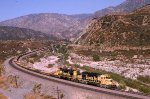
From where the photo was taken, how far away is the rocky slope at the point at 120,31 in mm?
129750

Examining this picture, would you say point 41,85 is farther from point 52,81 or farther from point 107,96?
point 107,96

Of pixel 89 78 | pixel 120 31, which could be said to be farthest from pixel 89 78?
pixel 120 31

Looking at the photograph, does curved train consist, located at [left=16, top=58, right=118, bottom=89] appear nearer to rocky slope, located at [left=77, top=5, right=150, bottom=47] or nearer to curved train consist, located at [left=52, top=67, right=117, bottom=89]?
curved train consist, located at [left=52, top=67, right=117, bottom=89]

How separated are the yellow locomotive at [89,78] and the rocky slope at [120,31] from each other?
174 ft

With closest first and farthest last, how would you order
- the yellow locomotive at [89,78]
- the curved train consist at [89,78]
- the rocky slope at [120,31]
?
the curved train consist at [89,78]
the yellow locomotive at [89,78]
the rocky slope at [120,31]

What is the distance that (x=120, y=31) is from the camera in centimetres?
14138

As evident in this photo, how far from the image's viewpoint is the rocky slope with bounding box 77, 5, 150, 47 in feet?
426

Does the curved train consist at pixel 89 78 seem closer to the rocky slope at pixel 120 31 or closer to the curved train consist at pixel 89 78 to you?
the curved train consist at pixel 89 78

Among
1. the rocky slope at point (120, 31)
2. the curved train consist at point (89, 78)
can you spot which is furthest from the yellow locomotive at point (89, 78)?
the rocky slope at point (120, 31)

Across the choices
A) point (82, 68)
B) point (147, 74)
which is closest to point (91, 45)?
point (82, 68)

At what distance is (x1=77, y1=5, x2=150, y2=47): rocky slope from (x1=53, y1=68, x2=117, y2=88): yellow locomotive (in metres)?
53.1

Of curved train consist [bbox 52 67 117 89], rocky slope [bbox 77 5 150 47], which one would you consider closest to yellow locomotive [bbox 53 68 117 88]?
curved train consist [bbox 52 67 117 89]

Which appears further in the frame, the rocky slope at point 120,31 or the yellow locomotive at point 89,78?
the rocky slope at point 120,31

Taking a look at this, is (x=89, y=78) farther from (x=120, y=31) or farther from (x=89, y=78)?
(x=120, y=31)
